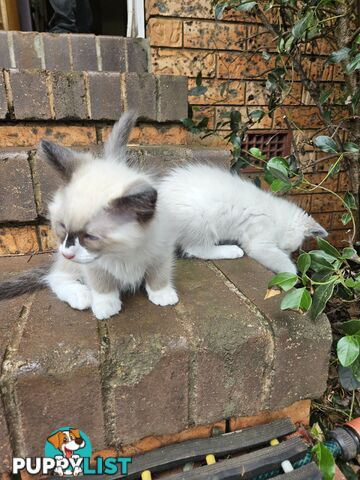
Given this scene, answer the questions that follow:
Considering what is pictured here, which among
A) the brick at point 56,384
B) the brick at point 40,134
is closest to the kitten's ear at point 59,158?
the brick at point 56,384

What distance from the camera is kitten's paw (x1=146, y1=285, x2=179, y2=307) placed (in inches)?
39.8

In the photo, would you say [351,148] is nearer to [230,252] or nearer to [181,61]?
[230,252]

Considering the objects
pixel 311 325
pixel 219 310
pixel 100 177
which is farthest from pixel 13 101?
pixel 311 325

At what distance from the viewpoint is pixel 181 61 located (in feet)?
6.84

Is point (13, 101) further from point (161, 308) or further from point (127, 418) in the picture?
point (127, 418)

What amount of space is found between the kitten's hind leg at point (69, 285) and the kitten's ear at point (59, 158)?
1.10ft

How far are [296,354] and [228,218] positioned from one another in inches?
34.8

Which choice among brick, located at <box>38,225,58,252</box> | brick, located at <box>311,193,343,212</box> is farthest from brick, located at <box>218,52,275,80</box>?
brick, located at <box>38,225,58,252</box>

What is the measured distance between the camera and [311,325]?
94cm

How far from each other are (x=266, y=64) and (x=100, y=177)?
1.85 meters

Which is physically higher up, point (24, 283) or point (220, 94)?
point (220, 94)

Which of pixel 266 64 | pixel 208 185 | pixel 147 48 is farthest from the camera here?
pixel 266 64

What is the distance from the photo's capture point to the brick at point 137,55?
2045mm

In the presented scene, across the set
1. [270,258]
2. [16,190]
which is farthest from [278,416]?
[16,190]
